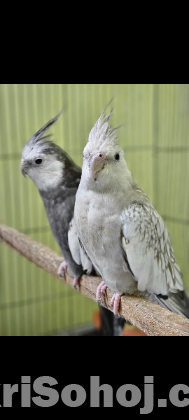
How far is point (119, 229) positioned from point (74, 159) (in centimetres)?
133

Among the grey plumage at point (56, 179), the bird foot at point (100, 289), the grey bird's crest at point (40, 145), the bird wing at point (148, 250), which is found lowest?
the bird foot at point (100, 289)

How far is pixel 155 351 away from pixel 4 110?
1508 mm

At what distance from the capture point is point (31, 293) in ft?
7.09

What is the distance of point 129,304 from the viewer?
88 centimetres

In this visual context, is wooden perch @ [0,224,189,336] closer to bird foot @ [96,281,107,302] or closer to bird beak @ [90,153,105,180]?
bird foot @ [96,281,107,302]

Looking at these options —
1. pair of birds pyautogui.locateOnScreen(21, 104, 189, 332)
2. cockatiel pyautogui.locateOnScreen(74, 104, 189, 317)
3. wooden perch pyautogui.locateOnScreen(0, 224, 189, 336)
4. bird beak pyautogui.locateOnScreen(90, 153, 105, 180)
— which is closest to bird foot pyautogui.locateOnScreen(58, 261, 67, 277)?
wooden perch pyautogui.locateOnScreen(0, 224, 189, 336)

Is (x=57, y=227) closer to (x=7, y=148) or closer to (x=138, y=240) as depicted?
(x=138, y=240)

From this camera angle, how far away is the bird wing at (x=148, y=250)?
2.68 feet

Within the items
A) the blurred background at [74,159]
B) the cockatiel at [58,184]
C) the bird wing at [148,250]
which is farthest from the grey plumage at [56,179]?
the blurred background at [74,159]

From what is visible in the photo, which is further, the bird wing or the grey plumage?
the grey plumage

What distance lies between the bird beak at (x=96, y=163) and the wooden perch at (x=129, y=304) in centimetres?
33

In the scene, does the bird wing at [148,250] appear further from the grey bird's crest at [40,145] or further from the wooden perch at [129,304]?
the grey bird's crest at [40,145]

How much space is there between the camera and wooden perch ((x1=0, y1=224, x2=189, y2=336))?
0.72 metres
